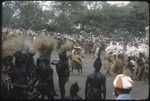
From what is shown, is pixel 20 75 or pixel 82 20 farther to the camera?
pixel 82 20

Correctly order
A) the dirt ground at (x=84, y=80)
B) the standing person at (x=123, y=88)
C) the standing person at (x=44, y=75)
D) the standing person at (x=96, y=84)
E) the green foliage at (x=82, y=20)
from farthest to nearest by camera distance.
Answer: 1. the green foliage at (x=82, y=20)
2. the dirt ground at (x=84, y=80)
3. the standing person at (x=44, y=75)
4. the standing person at (x=96, y=84)
5. the standing person at (x=123, y=88)

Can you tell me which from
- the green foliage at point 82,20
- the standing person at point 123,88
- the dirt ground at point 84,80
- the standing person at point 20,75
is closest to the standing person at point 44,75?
the standing person at point 20,75

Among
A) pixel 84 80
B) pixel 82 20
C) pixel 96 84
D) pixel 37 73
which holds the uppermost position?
pixel 82 20

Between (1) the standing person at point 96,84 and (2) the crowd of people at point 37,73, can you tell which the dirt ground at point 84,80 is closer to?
(2) the crowd of people at point 37,73

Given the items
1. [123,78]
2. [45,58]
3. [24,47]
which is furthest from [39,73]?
[123,78]

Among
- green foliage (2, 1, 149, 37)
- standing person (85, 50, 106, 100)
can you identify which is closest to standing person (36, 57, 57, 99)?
standing person (85, 50, 106, 100)

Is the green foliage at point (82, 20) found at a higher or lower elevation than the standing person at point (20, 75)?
higher

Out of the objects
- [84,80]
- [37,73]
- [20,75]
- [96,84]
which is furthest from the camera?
[84,80]

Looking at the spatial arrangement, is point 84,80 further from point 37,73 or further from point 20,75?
point 20,75

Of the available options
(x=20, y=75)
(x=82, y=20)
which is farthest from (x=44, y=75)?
(x=82, y=20)

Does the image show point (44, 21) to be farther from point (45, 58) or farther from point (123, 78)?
point (123, 78)

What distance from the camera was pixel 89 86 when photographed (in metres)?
7.10

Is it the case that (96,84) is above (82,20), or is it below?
below

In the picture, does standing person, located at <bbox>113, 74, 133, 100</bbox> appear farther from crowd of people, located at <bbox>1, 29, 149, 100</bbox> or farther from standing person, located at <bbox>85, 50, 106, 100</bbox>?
standing person, located at <bbox>85, 50, 106, 100</bbox>
